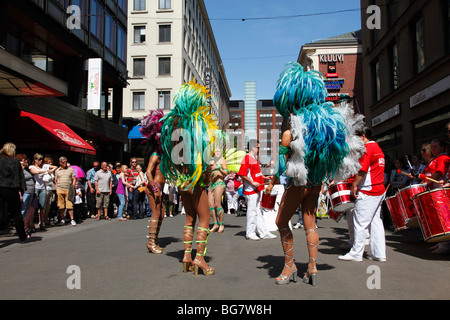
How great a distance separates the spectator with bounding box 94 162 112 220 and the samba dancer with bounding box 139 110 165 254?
6.81 metres

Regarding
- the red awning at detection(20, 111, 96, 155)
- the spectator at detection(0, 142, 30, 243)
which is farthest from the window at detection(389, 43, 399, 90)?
the spectator at detection(0, 142, 30, 243)

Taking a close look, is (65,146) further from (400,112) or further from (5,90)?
(400,112)

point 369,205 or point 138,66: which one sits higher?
point 138,66

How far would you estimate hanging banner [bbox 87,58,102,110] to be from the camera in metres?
16.9

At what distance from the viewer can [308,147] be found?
147 inches

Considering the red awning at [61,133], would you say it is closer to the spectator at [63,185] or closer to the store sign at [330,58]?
the spectator at [63,185]

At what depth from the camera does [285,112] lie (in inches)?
157

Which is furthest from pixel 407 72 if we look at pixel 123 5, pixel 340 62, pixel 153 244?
pixel 340 62

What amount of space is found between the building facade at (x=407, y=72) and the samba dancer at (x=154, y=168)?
1171 centimetres

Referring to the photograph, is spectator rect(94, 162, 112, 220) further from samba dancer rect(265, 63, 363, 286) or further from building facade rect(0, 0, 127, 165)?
samba dancer rect(265, 63, 363, 286)

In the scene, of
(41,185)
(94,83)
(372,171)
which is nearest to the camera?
(372,171)

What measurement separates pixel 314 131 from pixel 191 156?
1.53 metres

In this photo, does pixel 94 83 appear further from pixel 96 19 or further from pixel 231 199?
pixel 231 199
